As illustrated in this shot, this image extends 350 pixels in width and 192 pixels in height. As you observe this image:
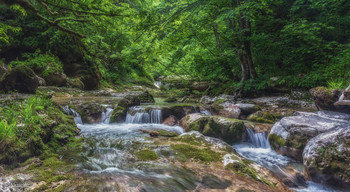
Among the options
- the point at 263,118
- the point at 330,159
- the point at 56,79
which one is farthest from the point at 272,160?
the point at 56,79

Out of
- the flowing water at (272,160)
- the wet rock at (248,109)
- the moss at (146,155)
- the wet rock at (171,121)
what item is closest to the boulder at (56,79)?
the wet rock at (171,121)

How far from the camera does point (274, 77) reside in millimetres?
11195

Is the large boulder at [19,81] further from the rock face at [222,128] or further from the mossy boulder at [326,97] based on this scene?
the mossy boulder at [326,97]

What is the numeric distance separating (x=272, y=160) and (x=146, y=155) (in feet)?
11.1

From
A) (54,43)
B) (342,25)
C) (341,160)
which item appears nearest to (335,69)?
(342,25)

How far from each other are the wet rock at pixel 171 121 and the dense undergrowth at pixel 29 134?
4.06 meters

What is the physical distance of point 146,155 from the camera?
3783mm

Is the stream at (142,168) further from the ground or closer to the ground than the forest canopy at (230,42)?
closer to the ground

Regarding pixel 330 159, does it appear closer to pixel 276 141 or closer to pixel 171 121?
pixel 276 141

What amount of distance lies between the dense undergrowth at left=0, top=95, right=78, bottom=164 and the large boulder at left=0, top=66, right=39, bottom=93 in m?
4.00

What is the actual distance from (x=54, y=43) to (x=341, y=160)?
1696 cm

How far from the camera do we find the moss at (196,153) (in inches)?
145

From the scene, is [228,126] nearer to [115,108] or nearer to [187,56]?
[115,108]

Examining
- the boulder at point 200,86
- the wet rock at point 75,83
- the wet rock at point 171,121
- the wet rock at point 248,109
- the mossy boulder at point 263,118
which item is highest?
the wet rock at point 75,83
